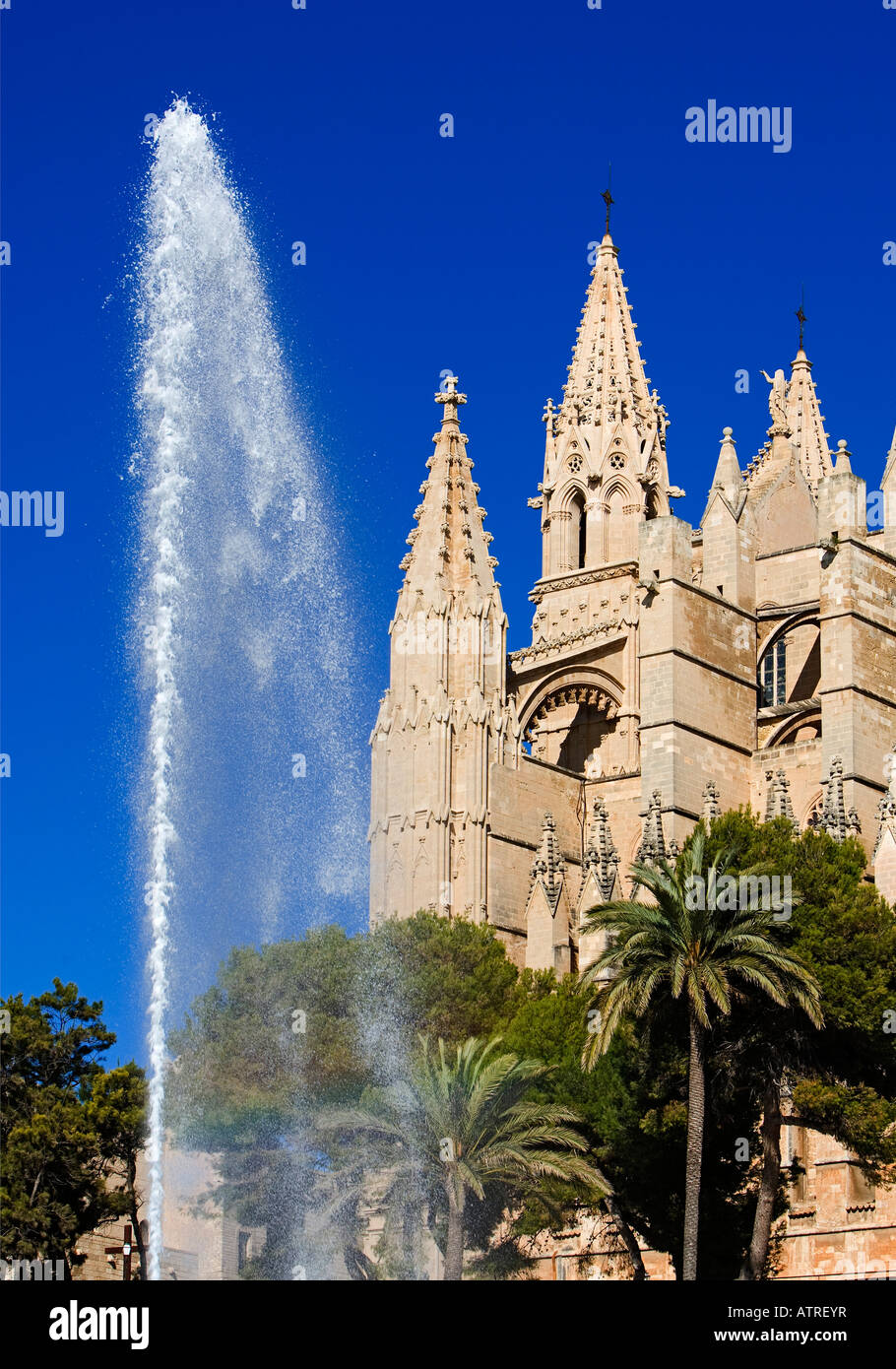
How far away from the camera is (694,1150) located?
43.5 metres

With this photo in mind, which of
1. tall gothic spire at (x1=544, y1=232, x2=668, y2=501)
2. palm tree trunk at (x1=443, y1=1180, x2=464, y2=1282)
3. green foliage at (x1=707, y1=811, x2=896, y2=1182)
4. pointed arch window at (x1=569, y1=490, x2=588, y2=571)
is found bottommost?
palm tree trunk at (x1=443, y1=1180, x2=464, y2=1282)

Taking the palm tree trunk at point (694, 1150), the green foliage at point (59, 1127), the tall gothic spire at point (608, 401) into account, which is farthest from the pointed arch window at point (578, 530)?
the palm tree trunk at point (694, 1150)

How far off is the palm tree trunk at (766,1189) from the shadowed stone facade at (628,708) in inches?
430

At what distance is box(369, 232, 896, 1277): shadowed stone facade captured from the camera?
201 ft

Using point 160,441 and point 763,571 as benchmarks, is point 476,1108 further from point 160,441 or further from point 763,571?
point 763,571

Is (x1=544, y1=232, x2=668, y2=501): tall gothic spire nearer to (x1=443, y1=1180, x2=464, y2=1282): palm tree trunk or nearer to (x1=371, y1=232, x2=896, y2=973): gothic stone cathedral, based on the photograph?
(x1=371, y1=232, x2=896, y2=973): gothic stone cathedral

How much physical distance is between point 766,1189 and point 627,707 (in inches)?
1070

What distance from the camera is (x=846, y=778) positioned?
60.4 metres

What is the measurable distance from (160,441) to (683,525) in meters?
22.5

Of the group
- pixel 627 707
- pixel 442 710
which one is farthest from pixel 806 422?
pixel 442 710

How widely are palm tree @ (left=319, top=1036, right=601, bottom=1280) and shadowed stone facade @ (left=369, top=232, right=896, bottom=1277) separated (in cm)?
1098

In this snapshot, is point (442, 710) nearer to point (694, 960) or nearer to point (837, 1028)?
point (837, 1028)

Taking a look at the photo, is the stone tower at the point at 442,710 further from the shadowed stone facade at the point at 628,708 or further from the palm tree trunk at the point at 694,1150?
the palm tree trunk at the point at 694,1150

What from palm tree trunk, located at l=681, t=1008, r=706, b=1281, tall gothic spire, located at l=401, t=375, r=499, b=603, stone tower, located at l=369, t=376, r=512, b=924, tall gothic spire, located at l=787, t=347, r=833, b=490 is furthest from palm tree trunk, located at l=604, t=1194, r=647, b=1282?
tall gothic spire, located at l=787, t=347, r=833, b=490
